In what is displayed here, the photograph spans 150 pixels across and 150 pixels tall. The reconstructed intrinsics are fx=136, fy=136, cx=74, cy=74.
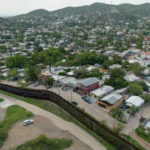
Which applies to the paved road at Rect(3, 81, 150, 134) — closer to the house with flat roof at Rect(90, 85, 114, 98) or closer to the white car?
the house with flat roof at Rect(90, 85, 114, 98)

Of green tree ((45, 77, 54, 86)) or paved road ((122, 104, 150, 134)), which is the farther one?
green tree ((45, 77, 54, 86))

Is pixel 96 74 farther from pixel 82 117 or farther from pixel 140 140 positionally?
pixel 140 140

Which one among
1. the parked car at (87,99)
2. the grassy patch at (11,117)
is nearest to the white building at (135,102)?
the parked car at (87,99)

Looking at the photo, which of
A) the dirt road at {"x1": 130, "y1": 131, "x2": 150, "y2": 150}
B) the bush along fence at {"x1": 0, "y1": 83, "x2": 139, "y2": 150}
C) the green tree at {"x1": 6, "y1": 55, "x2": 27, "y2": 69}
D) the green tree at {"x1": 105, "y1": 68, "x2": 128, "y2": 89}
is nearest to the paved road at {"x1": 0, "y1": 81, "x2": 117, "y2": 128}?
the bush along fence at {"x1": 0, "y1": 83, "x2": 139, "y2": 150}

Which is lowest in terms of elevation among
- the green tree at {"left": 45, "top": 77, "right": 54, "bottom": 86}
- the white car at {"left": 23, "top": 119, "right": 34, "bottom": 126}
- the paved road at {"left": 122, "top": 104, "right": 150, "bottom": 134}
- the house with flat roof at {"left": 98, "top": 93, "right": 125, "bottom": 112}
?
the paved road at {"left": 122, "top": 104, "right": 150, "bottom": 134}

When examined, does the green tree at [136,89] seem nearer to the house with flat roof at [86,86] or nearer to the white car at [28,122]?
the house with flat roof at [86,86]

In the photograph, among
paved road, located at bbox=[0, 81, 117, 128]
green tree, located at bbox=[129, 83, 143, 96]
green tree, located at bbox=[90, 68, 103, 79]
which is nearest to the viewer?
paved road, located at bbox=[0, 81, 117, 128]

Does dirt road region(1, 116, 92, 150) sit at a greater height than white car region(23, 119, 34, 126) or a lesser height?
lesser

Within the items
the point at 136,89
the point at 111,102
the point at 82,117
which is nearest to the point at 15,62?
the point at 82,117
